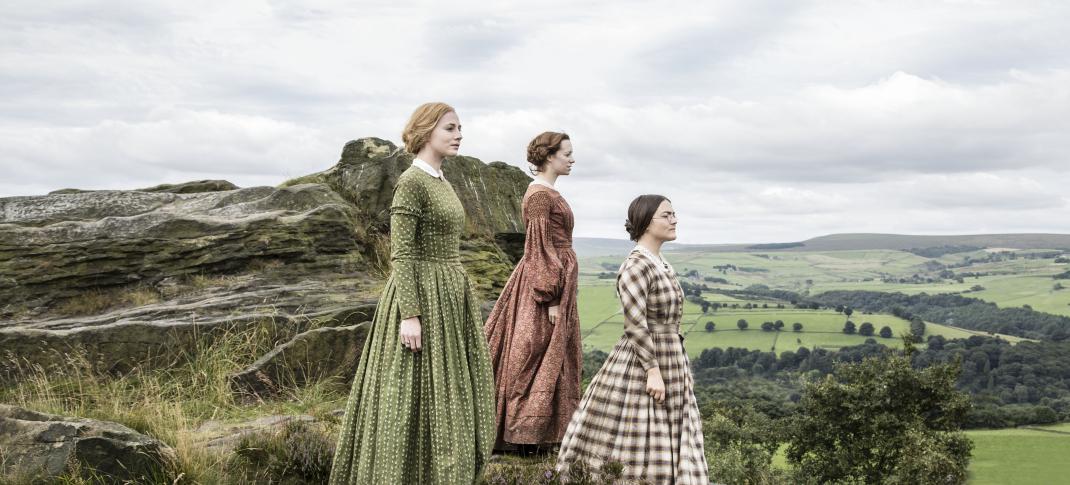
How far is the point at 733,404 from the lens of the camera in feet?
195

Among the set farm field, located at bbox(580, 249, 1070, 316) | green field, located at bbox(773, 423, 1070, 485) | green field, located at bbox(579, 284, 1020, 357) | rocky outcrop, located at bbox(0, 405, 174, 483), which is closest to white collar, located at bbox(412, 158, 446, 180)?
rocky outcrop, located at bbox(0, 405, 174, 483)

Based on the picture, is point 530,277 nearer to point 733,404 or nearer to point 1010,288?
point 733,404

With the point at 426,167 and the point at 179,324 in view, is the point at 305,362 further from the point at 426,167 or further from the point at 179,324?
the point at 426,167

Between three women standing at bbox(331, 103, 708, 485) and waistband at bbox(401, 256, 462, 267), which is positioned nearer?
three women standing at bbox(331, 103, 708, 485)

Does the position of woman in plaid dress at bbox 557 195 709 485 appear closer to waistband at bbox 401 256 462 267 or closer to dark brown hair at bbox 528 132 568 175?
waistband at bbox 401 256 462 267

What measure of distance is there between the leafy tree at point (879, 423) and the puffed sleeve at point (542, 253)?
37774 mm

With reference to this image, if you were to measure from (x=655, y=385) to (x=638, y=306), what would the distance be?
1.91ft

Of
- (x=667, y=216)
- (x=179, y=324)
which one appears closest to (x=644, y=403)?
(x=667, y=216)

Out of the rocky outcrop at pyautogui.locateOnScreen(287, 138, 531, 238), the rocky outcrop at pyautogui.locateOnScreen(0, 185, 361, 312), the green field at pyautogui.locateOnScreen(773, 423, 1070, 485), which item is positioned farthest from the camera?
the green field at pyautogui.locateOnScreen(773, 423, 1070, 485)

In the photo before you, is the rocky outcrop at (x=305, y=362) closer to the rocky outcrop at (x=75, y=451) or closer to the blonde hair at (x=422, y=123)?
the rocky outcrop at (x=75, y=451)

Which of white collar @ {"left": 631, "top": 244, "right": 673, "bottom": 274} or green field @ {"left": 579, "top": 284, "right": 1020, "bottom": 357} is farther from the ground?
white collar @ {"left": 631, "top": 244, "right": 673, "bottom": 274}

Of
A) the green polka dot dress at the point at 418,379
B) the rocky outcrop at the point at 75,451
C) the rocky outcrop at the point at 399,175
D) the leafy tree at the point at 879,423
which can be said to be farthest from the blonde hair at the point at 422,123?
the leafy tree at the point at 879,423

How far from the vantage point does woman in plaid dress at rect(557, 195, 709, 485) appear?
6305 millimetres

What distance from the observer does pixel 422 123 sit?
6105mm
